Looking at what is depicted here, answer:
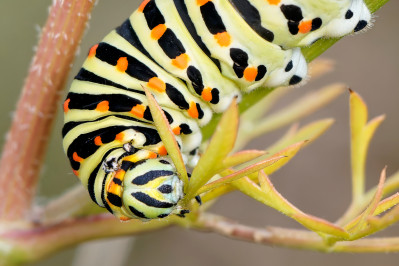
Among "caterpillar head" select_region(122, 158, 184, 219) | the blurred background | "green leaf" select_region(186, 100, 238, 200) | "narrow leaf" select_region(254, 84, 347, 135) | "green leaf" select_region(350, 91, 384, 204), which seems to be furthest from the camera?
the blurred background

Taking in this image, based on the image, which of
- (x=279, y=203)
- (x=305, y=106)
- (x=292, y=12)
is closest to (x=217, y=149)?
(x=279, y=203)

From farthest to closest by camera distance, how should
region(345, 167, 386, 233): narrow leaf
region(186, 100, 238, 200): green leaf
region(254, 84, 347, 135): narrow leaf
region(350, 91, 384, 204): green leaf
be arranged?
1. region(254, 84, 347, 135): narrow leaf
2. region(350, 91, 384, 204): green leaf
3. region(345, 167, 386, 233): narrow leaf
4. region(186, 100, 238, 200): green leaf

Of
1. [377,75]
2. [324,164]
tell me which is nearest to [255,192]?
[324,164]

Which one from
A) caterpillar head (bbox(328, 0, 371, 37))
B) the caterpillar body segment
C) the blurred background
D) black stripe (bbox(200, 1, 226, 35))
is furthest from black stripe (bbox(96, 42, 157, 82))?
the blurred background

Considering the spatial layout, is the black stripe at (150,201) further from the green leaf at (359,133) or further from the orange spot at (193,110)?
the green leaf at (359,133)

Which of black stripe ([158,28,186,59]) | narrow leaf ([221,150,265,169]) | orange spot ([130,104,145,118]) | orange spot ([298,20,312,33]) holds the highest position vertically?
black stripe ([158,28,186,59])

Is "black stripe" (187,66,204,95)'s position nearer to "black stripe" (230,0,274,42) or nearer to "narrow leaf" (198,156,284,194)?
"black stripe" (230,0,274,42)

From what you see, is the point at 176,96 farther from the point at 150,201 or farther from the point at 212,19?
the point at 150,201
